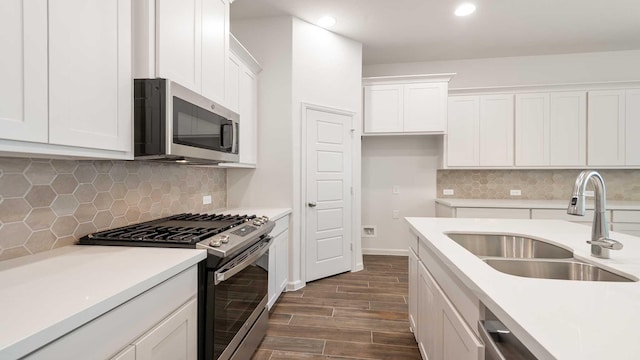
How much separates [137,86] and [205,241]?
0.80 m

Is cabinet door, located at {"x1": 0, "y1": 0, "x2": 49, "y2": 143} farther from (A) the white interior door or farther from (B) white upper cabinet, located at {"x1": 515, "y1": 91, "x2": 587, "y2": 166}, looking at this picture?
(B) white upper cabinet, located at {"x1": 515, "y1": 91, "x2": 587, "y2": 166}

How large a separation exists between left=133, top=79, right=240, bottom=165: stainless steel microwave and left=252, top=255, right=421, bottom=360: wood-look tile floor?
4.77 ft

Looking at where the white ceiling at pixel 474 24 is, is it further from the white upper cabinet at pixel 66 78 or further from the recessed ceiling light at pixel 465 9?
the white upper cabinet at pixel 66 78

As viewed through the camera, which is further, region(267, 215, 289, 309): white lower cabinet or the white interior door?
the white interior door

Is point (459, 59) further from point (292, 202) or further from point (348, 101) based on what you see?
point (292, 202)

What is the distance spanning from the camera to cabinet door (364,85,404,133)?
156 inches

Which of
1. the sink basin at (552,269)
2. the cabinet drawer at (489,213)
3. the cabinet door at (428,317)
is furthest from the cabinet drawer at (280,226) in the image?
the cabinet drawer at (489,213)

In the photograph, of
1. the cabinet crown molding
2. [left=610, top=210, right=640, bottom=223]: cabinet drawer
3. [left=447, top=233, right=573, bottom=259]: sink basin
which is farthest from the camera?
the cabinet crown molding

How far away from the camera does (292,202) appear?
121 inches

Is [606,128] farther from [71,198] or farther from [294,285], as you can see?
[71,198]

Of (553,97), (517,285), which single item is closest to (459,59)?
(553,97)

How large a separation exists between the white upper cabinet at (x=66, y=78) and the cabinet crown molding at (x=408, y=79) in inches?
124

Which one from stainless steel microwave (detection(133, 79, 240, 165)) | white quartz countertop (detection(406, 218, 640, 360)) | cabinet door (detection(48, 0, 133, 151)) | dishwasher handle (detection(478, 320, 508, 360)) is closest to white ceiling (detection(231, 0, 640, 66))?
stainless steel microwave (detection(133, 79, 240, 165))

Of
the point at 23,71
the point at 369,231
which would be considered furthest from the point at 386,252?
the point at 23,71
